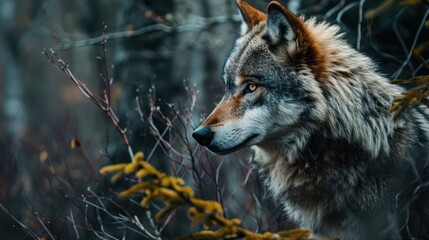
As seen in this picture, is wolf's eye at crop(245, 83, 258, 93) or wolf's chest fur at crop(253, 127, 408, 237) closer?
wolf's chest fur at crop(253, 127, 408, 237)

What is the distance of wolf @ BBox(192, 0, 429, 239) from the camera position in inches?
155

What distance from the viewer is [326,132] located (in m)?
4.14

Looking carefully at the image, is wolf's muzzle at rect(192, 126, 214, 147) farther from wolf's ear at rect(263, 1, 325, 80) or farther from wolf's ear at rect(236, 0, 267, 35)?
wolf's ear at rect(236, 0, 267, 35)

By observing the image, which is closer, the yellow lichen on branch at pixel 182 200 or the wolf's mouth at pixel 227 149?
the yellow lichen on branch at pixel 182 200

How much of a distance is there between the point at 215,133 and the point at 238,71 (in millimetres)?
630

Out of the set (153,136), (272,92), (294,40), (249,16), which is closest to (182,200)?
(272,92)

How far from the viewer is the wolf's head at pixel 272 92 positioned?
4.17 metres

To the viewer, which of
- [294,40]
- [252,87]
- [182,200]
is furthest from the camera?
[252,87]

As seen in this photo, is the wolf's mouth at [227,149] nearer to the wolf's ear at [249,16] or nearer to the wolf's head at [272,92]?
the wolf's head at [272,92]

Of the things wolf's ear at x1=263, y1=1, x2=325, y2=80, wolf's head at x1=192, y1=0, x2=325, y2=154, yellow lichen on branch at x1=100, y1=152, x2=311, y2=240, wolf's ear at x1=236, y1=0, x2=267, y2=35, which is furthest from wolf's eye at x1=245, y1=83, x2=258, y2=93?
yellow lichen on branch at x1=100, y1=152, x2=311, y2=240

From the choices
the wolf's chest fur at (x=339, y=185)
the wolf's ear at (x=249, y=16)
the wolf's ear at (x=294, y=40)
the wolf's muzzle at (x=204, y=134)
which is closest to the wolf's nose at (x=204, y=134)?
the wolf's muzzle at (x=204, y=134)

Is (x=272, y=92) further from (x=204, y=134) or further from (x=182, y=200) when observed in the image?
(x=182, y=200)

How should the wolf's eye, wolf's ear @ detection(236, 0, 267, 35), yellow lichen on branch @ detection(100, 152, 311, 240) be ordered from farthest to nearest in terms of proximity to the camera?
1. wolf's ear @ detection(236, 0, 267, 35)
2. the wolf's eye
3. yellow lichen on branch @ detection(100, 152, 311, 240)

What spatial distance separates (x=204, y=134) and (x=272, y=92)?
0.60 meters
